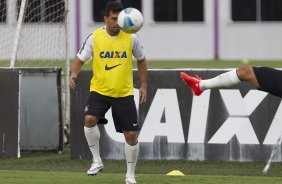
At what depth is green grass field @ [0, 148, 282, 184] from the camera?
10914 mm

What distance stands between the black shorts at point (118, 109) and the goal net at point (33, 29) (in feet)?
13.4

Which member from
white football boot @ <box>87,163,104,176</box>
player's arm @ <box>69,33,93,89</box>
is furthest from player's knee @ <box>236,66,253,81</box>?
white football boot @ <box>87,163,104,176</box>

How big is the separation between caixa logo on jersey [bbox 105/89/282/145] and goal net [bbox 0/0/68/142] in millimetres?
2262

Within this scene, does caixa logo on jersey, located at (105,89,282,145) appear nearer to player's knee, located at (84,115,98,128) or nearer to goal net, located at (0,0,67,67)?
player's knee, located at (84,115,98,128)

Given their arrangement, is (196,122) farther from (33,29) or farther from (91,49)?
(33,29)

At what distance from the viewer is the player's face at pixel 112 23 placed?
10.6 meters

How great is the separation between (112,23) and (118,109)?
95 cm

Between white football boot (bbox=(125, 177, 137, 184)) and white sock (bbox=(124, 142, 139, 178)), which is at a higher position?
white sock (bbox=(124, 142, 139, 178))

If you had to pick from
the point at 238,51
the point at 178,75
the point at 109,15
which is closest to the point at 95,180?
the point at 109,15

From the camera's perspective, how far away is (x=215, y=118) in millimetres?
12961

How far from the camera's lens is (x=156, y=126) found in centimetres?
1311

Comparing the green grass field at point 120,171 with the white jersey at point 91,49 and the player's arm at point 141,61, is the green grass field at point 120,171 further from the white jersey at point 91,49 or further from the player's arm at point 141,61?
the white jersey at point 91,49

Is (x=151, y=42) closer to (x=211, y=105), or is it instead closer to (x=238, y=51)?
(x=238, y=51)

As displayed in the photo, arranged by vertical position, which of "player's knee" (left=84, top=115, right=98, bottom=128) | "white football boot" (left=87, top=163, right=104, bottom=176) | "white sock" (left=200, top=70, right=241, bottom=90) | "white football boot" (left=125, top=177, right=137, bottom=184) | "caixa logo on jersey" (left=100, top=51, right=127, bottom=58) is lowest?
"white football boot" (left=125, top=177, right=137, bottom=184)
